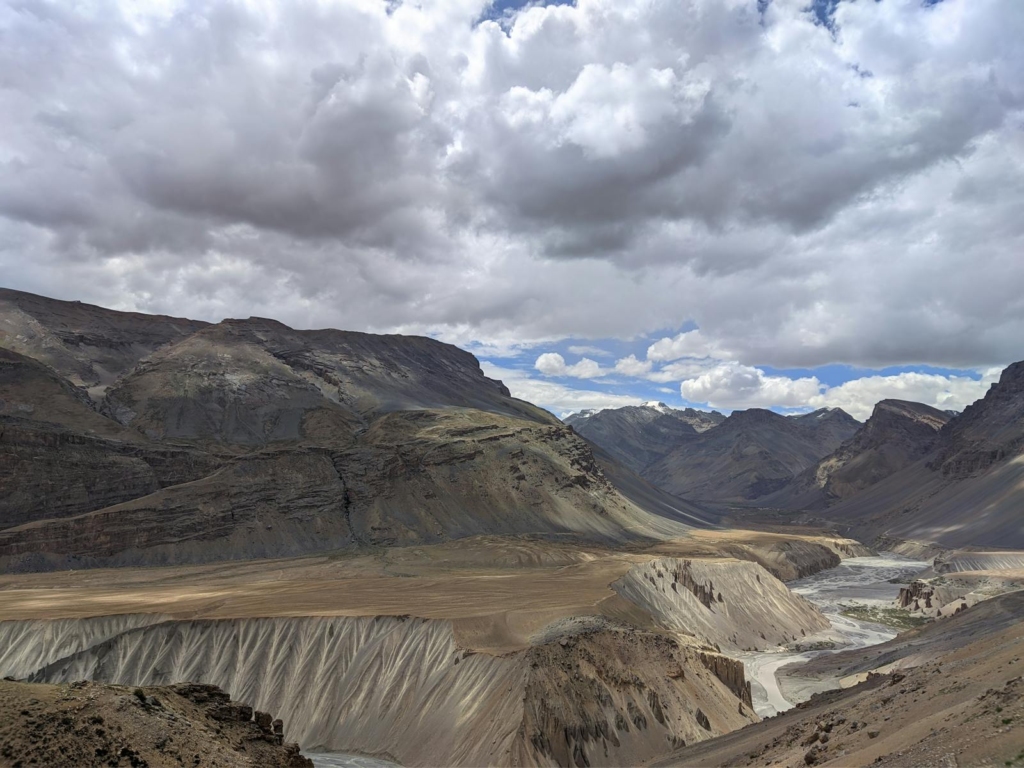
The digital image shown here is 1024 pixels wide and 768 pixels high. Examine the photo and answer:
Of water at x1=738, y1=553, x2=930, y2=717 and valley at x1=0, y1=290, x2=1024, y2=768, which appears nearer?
valley at x1=0, y1=290, x2=1024, y2=768

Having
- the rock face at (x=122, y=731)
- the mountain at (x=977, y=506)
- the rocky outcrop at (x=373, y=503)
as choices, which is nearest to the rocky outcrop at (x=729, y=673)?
the rock face at (x=122, y=731)

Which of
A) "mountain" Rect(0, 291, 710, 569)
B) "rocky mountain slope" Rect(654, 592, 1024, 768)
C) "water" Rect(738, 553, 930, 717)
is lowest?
"water" Rect(738, 553, 930, 717)

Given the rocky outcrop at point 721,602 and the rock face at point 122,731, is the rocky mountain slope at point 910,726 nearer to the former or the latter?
the rock face at point 122,731

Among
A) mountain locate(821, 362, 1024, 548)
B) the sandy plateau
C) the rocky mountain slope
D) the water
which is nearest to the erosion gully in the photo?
the water

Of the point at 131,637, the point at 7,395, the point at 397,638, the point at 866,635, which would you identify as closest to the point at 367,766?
the point at 397,638

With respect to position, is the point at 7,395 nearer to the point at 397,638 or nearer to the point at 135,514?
the point at 135,514

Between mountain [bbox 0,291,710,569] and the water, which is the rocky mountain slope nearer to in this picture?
the water
